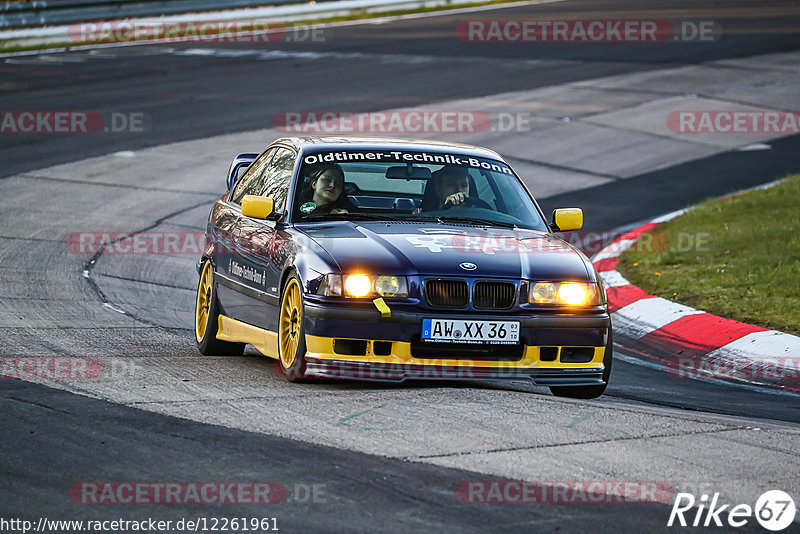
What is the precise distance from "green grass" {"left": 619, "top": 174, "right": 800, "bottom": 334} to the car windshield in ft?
8.43

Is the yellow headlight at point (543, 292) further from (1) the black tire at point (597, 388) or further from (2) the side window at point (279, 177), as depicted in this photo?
(2) the side window at point (279, 177)

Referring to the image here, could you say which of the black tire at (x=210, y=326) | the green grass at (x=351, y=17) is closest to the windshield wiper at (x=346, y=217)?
the black tire at (x=210, y=326)

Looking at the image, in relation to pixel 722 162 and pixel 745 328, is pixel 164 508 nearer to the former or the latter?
pixel 745 328

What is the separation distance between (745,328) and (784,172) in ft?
28.5

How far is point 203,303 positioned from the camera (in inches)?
367

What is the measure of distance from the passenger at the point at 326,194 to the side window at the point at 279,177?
172 mm

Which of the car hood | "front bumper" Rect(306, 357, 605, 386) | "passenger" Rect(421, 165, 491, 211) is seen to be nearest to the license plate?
"front bumper" Rect(306, 357, 605, 386)

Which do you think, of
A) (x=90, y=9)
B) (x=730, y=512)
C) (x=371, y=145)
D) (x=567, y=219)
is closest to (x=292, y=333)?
(x=371, y=145)

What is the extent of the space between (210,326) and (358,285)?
2.02 metres

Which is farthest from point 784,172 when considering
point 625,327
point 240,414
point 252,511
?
point 252,511

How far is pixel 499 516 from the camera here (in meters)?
4.83

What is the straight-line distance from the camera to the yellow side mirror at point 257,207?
8164mm

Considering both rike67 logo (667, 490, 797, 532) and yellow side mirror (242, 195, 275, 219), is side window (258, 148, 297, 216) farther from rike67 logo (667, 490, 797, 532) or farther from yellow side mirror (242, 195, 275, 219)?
rike67 logo (667, 490, 797, 532)

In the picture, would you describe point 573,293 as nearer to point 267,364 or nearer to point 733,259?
point 267,364
